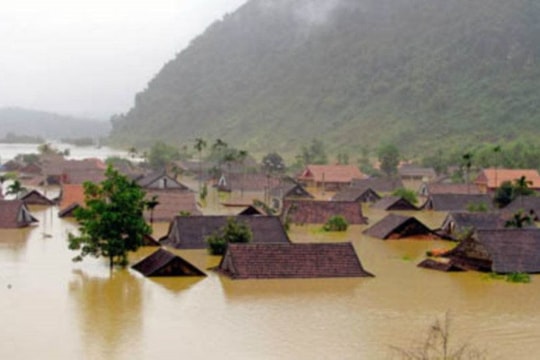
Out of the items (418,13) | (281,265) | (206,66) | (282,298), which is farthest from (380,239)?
(206,66)

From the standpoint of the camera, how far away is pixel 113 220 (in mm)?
28281

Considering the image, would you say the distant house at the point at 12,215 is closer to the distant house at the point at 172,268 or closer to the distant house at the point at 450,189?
the distant house at the point at 172,268

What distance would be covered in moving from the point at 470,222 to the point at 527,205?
34.5 feet

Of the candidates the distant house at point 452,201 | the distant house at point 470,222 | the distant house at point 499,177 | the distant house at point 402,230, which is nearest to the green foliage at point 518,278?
the distant house at point 470,222

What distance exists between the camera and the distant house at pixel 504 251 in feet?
96.7

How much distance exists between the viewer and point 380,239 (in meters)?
38.8

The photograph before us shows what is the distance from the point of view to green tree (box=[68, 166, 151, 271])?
28.5m

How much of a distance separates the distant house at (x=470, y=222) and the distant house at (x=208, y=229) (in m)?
8.64

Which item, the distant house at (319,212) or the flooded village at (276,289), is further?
the distant house at (319,212)

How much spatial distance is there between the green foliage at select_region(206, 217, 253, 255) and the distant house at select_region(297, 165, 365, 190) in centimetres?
4049

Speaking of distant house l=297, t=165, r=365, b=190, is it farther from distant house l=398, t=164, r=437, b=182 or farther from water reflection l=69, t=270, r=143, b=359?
water reflection l=69, t=270, r=143, b=359

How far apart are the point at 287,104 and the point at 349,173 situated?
70674mm

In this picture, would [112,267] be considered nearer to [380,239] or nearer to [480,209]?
[380,239]

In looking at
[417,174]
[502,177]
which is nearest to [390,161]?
[417,174]
